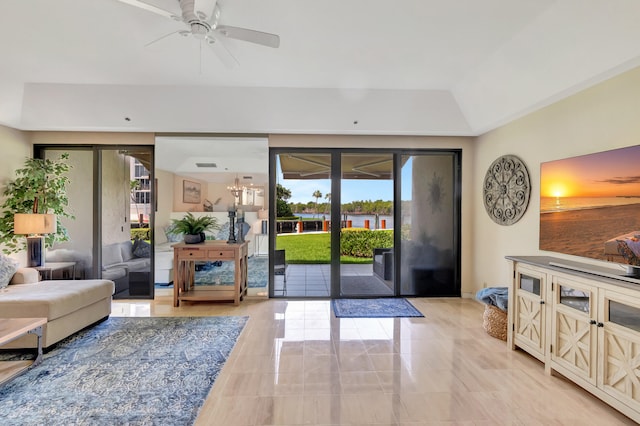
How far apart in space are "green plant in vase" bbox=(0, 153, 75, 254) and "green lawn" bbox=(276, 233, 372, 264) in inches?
127

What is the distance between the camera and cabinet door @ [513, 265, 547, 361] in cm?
261

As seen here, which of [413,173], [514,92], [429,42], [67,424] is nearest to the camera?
[67,424]

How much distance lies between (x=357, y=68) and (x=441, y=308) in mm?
3447

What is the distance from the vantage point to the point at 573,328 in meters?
2.29

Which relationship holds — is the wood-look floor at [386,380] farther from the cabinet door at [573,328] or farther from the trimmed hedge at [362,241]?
the trimmed hedge at [362,241]

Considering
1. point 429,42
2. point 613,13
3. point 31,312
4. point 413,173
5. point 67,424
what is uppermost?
point 429,42

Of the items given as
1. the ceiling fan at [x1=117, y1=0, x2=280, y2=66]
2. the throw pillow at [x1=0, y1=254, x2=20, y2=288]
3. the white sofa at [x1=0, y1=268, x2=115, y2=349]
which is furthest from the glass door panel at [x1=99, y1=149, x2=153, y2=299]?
the ceiling fan at [x1=117, y1=0, x2=280, y2=66]

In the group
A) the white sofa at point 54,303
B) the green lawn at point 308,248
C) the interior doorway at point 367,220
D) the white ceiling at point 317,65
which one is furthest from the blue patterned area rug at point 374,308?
the white sofa at point 54,303

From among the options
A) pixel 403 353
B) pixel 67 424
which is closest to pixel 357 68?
pixel 403 353

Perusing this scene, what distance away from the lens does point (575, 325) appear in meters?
2.28

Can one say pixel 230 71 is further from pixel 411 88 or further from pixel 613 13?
pixel 613 13

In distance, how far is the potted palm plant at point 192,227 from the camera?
14.3 feet

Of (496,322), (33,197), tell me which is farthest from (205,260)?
(496,322)

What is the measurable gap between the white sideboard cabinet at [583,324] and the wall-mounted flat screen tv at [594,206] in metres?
0.25
